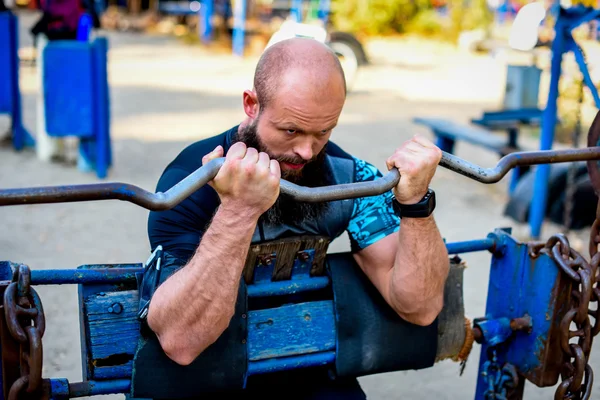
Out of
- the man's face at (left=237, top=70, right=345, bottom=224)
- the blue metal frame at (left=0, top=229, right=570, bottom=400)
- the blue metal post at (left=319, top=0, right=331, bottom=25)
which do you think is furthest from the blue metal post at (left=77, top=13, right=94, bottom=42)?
the blue metal post at (left=319, top=0, right=331, bottom=25)

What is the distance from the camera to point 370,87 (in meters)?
11.3

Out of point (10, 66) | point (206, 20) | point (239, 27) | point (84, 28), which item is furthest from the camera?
point (206, 20)

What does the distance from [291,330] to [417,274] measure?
1.27 ft

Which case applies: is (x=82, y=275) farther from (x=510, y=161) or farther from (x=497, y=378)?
(x=497, y=378)

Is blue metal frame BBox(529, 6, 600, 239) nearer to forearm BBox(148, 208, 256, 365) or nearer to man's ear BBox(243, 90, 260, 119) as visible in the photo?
man's ear BBox(243, 90, 260, 119)

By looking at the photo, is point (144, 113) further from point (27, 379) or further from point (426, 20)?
point (426, 20)

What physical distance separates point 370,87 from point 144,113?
384 cm

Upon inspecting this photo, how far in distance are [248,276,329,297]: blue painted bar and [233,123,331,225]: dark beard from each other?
0.60ft

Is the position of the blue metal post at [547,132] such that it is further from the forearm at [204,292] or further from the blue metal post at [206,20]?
the blue metal post at [206,20]

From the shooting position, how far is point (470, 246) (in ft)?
7.56

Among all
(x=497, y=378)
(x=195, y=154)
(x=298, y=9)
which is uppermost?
(x=298, y=9)

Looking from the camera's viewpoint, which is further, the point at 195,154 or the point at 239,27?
the point at 239,27

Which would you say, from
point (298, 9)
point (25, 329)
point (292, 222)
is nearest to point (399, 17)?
point (298, 9)

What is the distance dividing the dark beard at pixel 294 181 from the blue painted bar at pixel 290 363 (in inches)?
15.3
